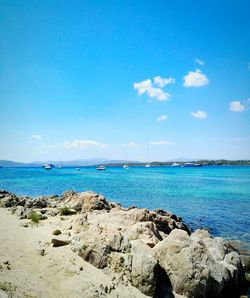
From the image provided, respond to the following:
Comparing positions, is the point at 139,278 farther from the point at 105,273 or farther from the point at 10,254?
the point at 10,254

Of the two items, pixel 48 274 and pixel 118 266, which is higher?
pixel 118 266

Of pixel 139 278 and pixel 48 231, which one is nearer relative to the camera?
pixel 139 278

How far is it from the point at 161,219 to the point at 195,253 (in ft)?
32.4

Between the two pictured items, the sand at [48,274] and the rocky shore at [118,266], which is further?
the rocky shore at [118,266]

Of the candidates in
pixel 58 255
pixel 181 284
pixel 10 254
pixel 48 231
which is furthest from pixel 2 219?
pixel 181 284

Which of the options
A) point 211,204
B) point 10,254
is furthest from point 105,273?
point 211,204

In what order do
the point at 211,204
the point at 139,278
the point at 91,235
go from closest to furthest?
the point at 139,278 < the point at 91,235 < the point at 211,204

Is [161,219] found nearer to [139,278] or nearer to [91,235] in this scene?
[91,235]

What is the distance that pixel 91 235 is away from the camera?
15.9 metres

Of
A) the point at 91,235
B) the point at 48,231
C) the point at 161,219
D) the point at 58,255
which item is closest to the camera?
the point at 58,255

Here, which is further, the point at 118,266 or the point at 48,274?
the point at 118,266

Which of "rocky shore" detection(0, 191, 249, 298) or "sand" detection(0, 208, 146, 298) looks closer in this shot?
"sand" detection(0, 208, 146, 298)

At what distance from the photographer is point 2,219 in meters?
23.5

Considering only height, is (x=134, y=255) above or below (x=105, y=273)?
above
